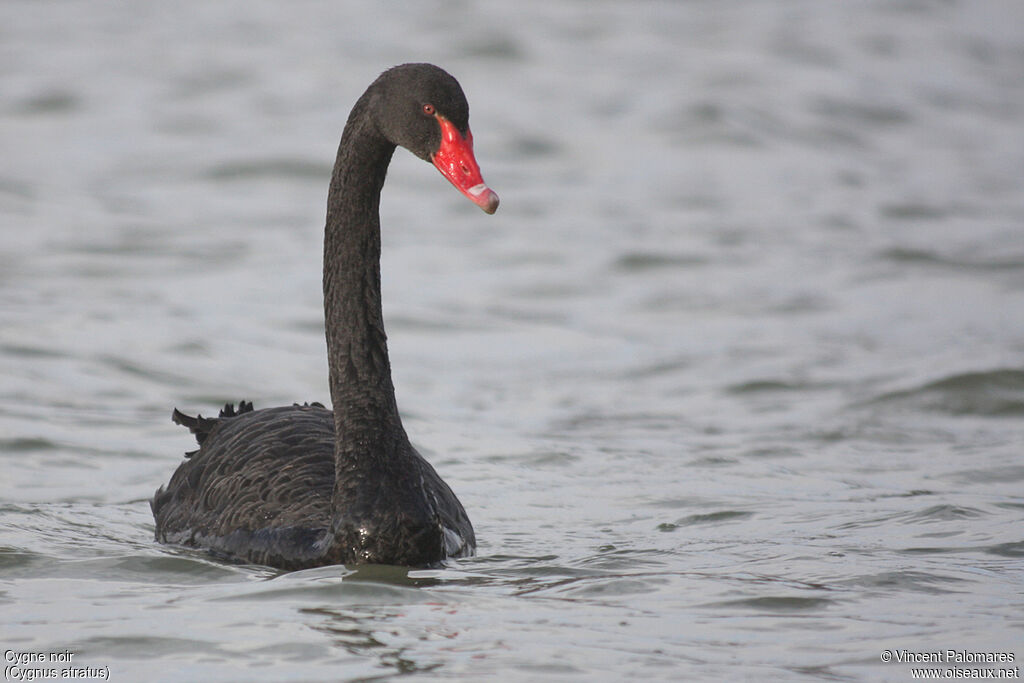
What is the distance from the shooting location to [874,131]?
1886 centimetres

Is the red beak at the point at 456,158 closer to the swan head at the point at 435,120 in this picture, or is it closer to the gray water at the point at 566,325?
the swan head at the point at 435,120

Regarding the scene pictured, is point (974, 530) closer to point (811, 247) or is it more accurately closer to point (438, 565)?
point (438, 565)

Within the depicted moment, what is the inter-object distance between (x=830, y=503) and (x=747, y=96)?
500 inches

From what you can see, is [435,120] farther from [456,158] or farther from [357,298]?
[357,298]

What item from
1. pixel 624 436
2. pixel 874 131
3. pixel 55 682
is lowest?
pixel 55 682

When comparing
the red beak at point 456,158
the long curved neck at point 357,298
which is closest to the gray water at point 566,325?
the long curved neck at point 357,298

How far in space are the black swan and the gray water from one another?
0.13m

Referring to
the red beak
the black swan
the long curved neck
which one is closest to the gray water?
the black swan

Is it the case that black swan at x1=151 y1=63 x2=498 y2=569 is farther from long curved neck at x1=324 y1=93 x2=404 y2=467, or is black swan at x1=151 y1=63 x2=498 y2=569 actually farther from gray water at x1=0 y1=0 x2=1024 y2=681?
gray water at x1=0 y1=0 x2=1024 y2=681

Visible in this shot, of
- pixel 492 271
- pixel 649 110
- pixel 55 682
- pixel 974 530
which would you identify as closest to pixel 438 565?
pixel 55 682

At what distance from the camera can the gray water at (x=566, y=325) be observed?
5625 mm

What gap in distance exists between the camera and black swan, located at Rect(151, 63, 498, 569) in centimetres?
592

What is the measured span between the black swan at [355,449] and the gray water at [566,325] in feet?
0.43

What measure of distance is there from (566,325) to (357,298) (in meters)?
6.14
